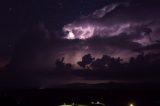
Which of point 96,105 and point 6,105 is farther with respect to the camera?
point 6,105
